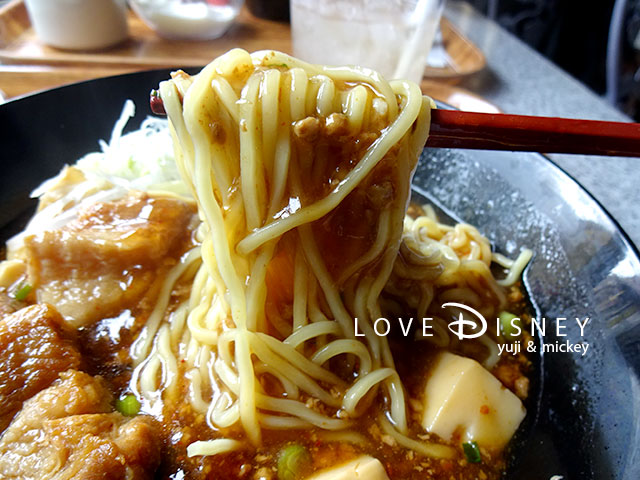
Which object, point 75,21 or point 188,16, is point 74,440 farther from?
point 188,16

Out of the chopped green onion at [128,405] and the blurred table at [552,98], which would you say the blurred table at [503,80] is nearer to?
the blurred table at [552,98]

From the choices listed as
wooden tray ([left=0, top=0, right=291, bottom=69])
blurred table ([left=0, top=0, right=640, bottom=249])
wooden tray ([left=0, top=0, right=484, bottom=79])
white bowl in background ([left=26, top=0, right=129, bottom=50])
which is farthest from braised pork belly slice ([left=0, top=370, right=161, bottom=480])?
white bowl in background ([left=26, top=0, right=129, bottom=50])

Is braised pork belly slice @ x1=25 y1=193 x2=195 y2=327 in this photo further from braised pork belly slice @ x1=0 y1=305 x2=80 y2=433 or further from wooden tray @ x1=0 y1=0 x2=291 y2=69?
wooden tray @ x1=0 y1=0 x2=291 y2=69

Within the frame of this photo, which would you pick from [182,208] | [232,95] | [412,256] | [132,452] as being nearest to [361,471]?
[132,452]

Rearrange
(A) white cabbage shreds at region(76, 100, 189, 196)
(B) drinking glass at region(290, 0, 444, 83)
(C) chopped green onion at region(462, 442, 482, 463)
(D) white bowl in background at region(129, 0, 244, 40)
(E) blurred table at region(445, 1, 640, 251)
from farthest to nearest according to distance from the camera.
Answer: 1. (D) white bowl in background at region(129, 0, 244, 40)
2. (B) drinking glass at region(290, 0, 444, 83)
3. (E) blurred table at region(445, 1, 640, 251)
4. (A) white cabbage shreds at region(76, 100, 189, 196)
5. (C) chopped green onion at region(462, 442, 482, 463)

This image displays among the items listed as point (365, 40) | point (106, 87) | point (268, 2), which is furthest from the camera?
point (268, 2)

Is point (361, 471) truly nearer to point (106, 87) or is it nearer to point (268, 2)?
point (106, 87)
